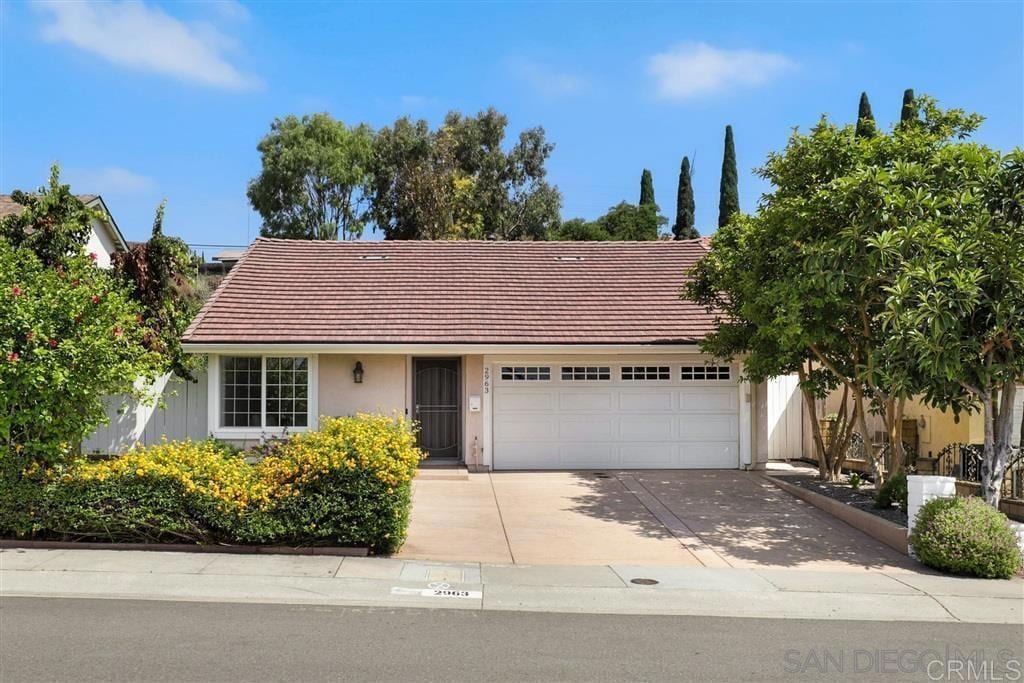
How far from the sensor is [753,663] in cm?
621

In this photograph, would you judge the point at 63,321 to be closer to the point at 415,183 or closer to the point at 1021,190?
the point at 1021,190

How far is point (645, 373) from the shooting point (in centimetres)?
1623

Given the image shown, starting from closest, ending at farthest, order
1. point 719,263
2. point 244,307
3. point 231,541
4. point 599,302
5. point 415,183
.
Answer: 1. point 231,541
2. point 719,263
3. point 244,307
4. point 599,302
5. point 415,183

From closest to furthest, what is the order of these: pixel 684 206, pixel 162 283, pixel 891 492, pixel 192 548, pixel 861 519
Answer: pixel 192 548 < pixel 861 519 < pixel 891 492 < pixel 162 283 < pixel 684 206

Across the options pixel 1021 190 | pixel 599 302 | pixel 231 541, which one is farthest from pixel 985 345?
pixel 231 541

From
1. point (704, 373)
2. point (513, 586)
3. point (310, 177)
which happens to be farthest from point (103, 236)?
point (513, 586)

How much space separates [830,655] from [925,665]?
0.69 metres

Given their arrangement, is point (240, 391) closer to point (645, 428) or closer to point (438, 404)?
point (438, 404)

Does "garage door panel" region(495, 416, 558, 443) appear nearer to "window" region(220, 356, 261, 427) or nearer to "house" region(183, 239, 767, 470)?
"house" region(183, 239, 767, 470)

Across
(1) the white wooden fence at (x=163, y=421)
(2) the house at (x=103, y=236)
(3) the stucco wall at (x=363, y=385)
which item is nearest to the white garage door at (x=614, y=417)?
(3) the stucco wall at (x=363, y=385)

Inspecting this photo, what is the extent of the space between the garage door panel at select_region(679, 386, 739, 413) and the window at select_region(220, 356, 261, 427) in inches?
326

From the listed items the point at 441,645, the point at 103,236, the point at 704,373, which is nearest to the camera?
the point at 441,645

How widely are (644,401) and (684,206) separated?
30.5m

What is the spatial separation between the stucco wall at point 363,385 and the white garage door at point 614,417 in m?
1.94
